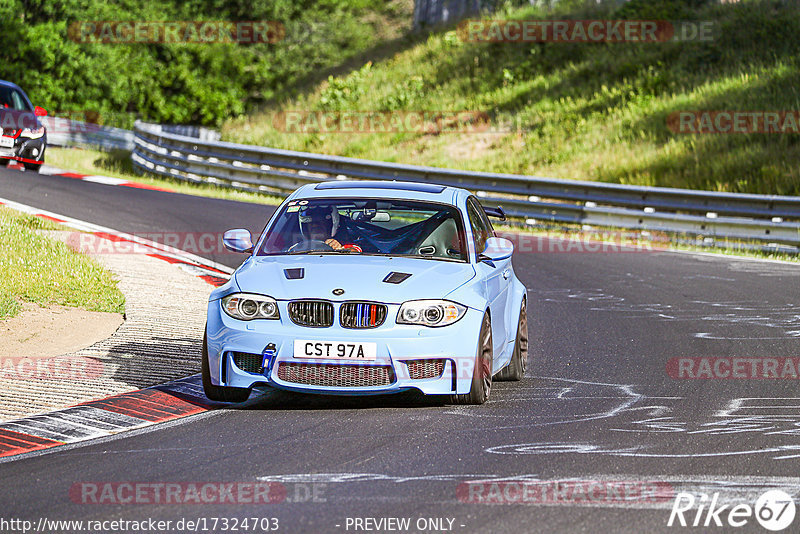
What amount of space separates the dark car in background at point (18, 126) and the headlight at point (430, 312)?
1668 cm

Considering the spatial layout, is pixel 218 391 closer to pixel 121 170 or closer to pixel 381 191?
pixel 381 191

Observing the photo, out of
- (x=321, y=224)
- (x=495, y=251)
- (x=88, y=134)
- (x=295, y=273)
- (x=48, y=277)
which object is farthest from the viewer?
(x=88, y=134)

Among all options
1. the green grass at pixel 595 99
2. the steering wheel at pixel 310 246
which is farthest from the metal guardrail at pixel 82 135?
the steering wheel at pixel 310 246

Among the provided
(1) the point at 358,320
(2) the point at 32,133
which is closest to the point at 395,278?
(1) the point at 358,320

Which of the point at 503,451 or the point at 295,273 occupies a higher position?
the point at 295,273

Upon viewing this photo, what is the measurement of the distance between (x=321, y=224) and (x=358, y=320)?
4.93 feet

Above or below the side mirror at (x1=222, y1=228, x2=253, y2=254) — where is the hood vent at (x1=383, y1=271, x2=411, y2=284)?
below

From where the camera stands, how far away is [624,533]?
505 cm

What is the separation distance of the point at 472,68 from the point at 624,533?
34.1m

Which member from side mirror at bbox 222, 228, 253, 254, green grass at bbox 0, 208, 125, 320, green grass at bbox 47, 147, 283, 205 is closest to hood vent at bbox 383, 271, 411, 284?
side mirror at bbox 222, 228, 253, 254

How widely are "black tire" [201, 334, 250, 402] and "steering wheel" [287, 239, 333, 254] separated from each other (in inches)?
44.0

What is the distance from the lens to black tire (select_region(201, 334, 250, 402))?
7684 millimetres

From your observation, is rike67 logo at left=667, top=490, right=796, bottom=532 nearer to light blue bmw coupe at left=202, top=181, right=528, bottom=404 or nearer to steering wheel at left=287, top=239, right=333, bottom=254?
light blue bmw coupe at left=202, top=181, right=528, bottom=404

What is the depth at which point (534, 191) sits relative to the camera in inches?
869
